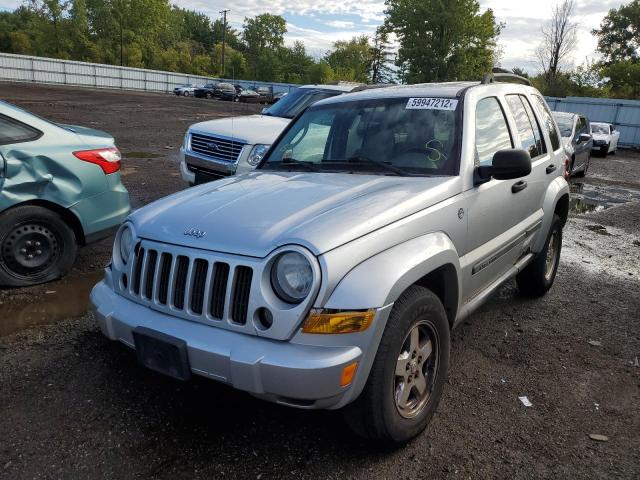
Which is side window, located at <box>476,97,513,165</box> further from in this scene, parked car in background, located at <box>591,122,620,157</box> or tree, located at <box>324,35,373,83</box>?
tree, located at <box>324,35,373,83</box>

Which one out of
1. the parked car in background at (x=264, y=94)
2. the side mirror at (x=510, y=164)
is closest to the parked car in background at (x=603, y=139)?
the side mirror at (x=510, y=164)

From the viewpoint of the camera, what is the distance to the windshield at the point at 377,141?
338cm

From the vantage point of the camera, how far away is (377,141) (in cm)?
363

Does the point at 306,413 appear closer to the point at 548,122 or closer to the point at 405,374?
the point at 405,374

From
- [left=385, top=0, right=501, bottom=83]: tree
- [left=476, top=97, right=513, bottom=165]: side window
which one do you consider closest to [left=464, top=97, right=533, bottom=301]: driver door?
[left=476, top=97, right=513, bottom=165]: side window

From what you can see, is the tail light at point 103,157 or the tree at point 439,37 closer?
the tail light at point 103,157

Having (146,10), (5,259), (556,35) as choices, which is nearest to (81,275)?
(5,259)

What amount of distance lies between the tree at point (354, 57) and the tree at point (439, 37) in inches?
1349

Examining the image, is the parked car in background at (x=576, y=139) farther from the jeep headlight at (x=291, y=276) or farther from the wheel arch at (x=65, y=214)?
the jeep headlight at (x=291, y=276)

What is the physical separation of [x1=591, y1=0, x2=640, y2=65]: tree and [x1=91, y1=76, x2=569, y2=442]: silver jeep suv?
206 feet

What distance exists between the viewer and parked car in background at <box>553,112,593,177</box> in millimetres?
13078

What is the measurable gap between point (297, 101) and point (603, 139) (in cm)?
1675

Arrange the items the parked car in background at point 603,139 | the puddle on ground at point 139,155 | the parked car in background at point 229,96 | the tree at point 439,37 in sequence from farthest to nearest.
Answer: the tree at point 439,37
the parked car in background at point 229,96
the parked car in background at point 603,139
the puddle on ground at point 139,155

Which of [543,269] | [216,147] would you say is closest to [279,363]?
[543,269]
